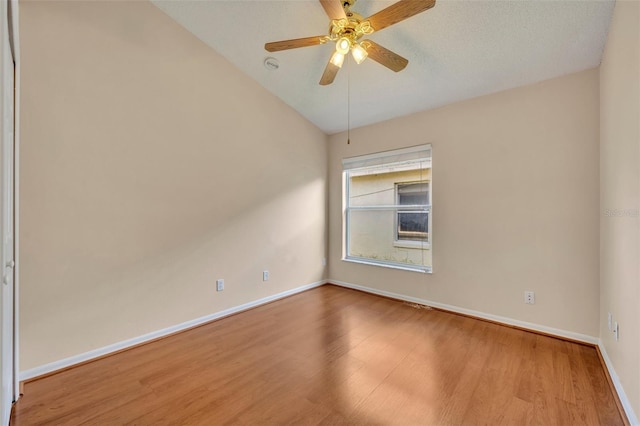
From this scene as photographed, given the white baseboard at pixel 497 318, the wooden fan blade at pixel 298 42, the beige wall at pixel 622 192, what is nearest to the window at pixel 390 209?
the white baseboard at pixel 497 318

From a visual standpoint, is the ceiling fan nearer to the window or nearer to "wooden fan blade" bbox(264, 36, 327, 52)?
"wooden fan blade" bbox(264, 36, 327, 52)

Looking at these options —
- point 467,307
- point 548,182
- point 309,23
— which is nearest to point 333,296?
point 467,307

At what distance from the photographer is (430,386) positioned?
6.04 ft

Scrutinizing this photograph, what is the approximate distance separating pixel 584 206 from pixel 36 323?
4.54 meters

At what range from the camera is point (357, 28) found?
185 cm

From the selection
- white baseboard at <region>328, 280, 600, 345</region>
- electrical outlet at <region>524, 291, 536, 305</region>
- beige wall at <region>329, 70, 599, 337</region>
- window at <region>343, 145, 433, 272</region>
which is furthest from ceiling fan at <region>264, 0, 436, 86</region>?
white baseboard at <region>328, 280, 600, 345</region>

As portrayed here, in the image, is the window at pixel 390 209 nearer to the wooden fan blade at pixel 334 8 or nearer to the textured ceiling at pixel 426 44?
the textured ceiling at pixel 426 44

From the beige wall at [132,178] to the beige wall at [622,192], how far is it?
3.15 m

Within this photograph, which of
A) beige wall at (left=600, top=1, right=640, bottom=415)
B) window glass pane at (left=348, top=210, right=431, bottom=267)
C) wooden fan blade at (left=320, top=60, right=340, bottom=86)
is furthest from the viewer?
window glass pane at (left=348, top=210, right=431, bottom=267)

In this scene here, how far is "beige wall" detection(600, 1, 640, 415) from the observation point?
57.8 inches

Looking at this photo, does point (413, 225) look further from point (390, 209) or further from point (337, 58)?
point (337, 58)

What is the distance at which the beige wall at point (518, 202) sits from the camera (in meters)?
2.42

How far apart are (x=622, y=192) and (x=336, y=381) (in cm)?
226

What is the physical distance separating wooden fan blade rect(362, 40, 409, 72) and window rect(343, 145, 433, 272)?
1.41 meters
